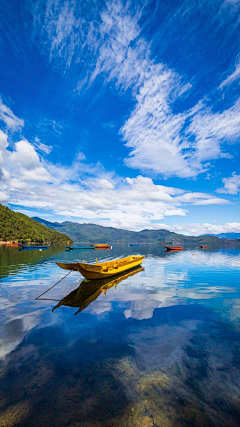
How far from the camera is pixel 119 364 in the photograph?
873cm

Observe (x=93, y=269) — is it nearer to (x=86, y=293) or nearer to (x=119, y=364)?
(x=86, y=293)

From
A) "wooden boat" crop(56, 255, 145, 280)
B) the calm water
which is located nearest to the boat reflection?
the calm water

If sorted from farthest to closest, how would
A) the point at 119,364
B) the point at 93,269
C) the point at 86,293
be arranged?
the point at 93,269
the point at 86,293
the point at 119,364

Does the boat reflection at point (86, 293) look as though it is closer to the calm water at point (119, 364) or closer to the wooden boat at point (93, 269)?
the calm water at point (119, 364)

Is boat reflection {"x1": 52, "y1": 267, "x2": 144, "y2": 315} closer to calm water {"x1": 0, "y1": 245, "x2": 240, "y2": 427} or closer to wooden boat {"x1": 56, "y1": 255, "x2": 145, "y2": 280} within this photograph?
calm water {"x1": 0, "y1": 245, "x2": 240, "y2": 427}

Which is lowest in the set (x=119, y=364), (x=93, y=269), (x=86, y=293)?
(x=86, y=293)

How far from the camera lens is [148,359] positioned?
9078 millimetres

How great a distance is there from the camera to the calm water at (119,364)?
19.8ft

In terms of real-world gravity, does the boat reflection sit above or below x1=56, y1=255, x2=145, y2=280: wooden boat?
below

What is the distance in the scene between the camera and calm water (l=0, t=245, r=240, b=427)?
6.03 m

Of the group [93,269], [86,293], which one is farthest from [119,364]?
[93,269]

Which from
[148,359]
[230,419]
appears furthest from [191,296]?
[230,419]

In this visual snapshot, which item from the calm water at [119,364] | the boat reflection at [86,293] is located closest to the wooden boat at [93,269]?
the boat reflection at [86,293]

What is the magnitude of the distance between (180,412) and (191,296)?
53.5 ft
